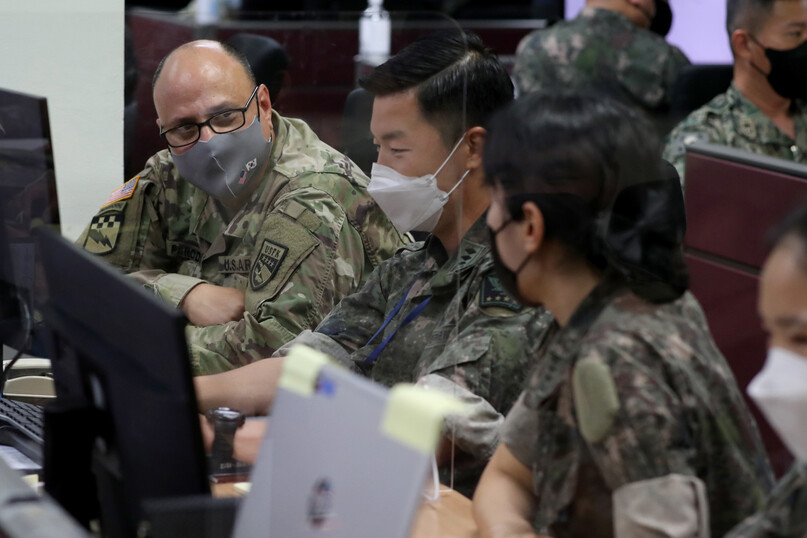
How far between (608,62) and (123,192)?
1152 mm

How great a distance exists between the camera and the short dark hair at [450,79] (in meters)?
1.85

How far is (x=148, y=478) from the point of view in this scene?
1107mm

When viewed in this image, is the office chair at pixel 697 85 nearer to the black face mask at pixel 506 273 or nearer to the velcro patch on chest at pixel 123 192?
the black face mask at pixel 506 273

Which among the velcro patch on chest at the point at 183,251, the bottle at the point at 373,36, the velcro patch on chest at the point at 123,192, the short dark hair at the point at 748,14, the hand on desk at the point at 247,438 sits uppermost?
the short dark hair at the point at 748,14

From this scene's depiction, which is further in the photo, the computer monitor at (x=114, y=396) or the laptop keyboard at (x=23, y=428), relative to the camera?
the laptop keyboard at (x=23, y=428)

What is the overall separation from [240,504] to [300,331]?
1.06m

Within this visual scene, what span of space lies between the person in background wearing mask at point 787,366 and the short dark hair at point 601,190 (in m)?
0.22

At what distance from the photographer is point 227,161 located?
7.18 ft

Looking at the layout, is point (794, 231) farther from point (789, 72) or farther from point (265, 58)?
point (265, 58)

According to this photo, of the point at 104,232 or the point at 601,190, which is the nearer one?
the point at 601,190

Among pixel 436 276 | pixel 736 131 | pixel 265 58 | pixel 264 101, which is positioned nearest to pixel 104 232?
pixel 264 101

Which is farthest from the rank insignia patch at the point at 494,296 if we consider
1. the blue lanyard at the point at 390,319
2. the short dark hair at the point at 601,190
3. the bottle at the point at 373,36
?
the bottle at the point at 373,36

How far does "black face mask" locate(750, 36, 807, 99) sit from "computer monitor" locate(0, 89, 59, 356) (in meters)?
1.17

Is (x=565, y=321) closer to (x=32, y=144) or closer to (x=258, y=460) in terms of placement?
(x=258, y=460)
